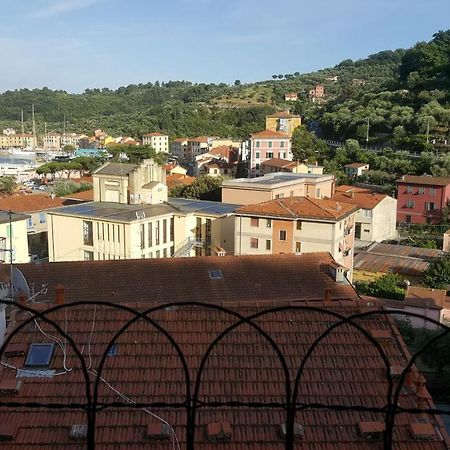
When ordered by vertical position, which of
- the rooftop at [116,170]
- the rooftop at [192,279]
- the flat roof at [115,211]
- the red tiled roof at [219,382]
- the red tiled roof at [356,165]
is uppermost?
the rooftop at [116,170]

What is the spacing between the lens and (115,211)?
23.0 meters

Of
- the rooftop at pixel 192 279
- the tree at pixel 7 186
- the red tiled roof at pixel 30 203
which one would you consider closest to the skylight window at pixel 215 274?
the rooftop at pixel 192 279

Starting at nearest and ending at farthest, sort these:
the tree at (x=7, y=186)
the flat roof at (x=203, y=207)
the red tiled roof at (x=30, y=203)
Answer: the flat roof at (x=203, y=207), the red tiled roof at (x=30, y=203), the tree at (x=7, y=186)

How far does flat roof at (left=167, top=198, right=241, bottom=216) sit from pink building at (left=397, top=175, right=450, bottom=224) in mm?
14501

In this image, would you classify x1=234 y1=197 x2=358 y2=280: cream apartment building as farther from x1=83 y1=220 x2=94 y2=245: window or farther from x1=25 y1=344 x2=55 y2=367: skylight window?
x1=25 y1=344 x2=55 y2=367: skylight window

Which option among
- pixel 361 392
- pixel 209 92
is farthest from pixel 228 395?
pixel 209 92

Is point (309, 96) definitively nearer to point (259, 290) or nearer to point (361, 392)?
point (259, 290)

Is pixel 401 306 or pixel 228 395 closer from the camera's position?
pixel 228 395

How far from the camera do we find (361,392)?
5.59 metres

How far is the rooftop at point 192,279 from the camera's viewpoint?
13281 mm

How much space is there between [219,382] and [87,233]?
17435 millimetres

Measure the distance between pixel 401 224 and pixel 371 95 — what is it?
110ft

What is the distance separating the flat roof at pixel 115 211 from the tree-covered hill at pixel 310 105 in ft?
99.8

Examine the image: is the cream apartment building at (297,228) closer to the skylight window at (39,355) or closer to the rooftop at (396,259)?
the rooftop at (396,259)
